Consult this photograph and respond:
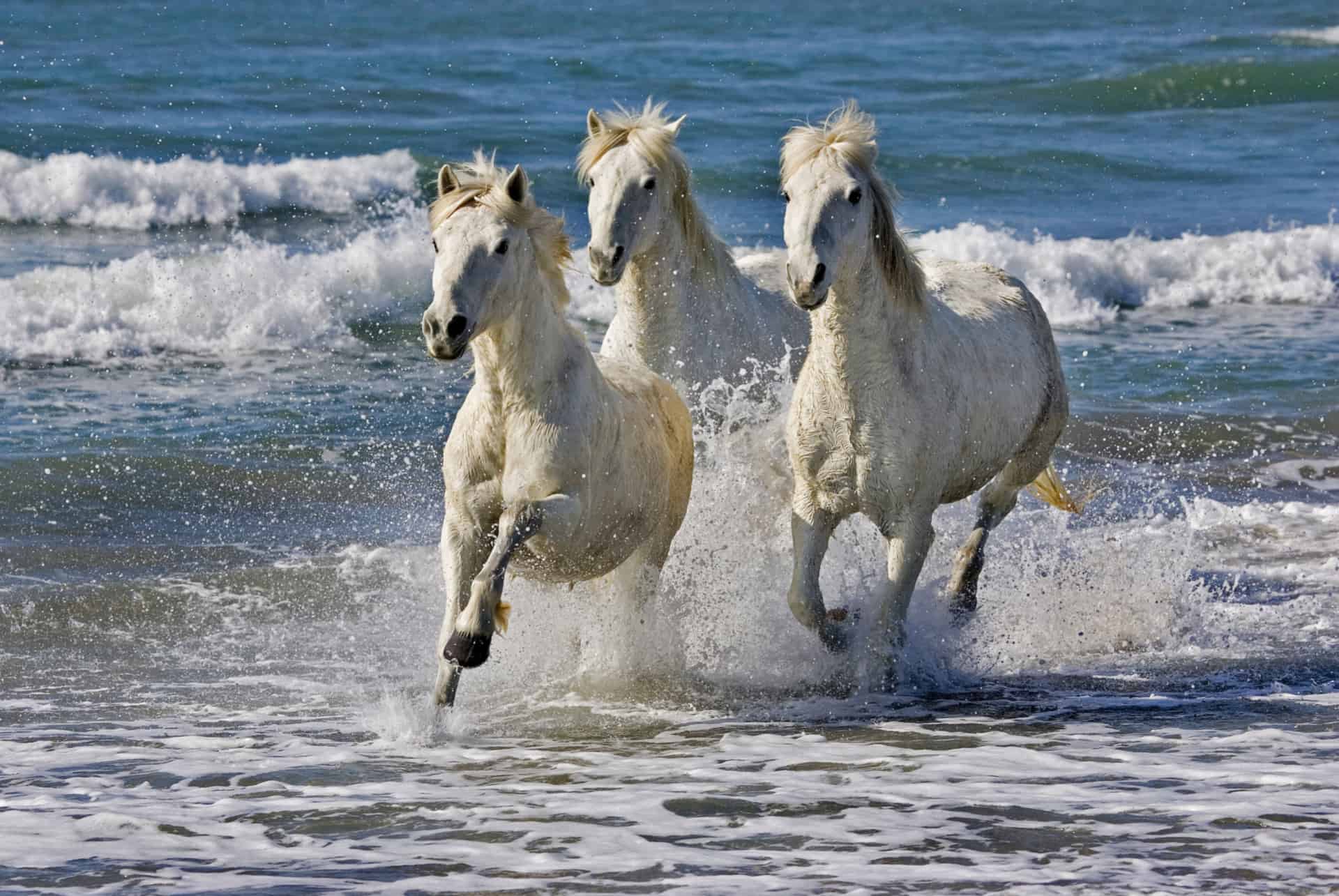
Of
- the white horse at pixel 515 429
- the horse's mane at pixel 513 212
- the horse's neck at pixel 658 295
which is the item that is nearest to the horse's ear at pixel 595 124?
the horse's neck at pixel 658 295

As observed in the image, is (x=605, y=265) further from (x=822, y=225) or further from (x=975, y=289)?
(x=975, y=289)

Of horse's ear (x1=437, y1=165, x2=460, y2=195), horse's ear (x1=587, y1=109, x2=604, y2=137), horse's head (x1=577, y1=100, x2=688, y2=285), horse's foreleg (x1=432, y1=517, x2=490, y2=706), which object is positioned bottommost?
horse's foreleg (x1=432, y1=517, x2=490, y2=706)

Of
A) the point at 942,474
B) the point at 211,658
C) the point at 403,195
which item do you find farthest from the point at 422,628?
the point at 403,195

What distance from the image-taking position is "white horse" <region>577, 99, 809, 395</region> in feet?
23.2

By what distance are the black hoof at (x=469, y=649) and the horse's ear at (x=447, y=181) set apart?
4.49 feet

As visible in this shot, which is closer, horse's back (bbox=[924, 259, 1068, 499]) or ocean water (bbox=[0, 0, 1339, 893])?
ocean water (bbox=[0, 0, 1339, 893])

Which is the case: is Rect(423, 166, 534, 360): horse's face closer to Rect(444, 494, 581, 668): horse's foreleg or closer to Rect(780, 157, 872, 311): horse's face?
Rect(444, 494, 581, 668): horse's foreleg

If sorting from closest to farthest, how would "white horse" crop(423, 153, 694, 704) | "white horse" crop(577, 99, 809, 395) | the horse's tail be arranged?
1. "white horse" crop(423, 153, 694, 704)
2. "white horse" crop(577, 99, 809, 395)
3. the horse's tail

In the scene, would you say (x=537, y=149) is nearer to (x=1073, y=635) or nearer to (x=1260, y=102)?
(x=1260, y=102)

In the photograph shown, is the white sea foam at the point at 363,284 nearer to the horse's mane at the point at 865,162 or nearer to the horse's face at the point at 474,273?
the horse's mane at the point at 865,162

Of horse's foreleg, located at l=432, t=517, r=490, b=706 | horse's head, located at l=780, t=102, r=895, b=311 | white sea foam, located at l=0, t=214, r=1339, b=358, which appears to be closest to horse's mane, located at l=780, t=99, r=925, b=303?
horse's head, located at l=780, t=102, r=895, b=311

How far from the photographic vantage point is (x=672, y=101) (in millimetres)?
25125

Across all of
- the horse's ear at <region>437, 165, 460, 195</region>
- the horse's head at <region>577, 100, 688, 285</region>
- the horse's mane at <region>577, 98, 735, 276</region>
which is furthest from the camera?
the horse's mane at <region>577, 98, 735, 276</region>

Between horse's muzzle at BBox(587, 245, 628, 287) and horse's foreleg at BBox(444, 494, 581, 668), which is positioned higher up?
horse's muzzle at BBox(587, 245, 628, 287)
